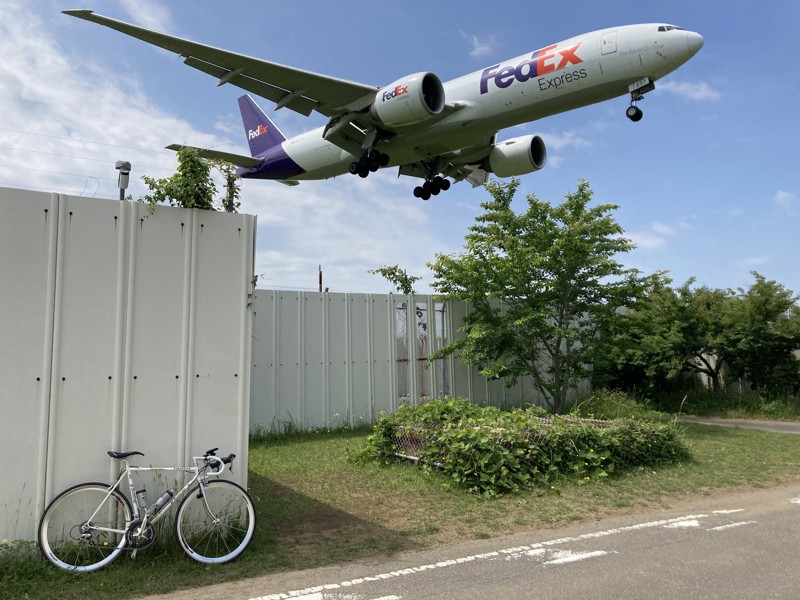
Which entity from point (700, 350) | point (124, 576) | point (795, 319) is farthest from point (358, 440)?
point (795, 319)

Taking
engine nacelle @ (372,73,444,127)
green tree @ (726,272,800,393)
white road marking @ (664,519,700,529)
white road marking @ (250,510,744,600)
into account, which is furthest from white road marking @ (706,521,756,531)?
green tree @ (726,272,800,393)

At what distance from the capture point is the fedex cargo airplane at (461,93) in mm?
10734

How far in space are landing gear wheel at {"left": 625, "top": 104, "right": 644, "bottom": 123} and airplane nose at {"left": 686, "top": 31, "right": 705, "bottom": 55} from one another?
133 centimetres

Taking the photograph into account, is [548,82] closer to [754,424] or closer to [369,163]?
[369,163]

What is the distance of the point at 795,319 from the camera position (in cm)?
1794

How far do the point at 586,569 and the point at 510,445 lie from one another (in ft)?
10.9

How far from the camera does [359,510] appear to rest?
663 cm

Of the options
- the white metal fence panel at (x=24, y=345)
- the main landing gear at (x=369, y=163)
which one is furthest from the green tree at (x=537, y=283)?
the white metal fence panel at (x=24, y=345)

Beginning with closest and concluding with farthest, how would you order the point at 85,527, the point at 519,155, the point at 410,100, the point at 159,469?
A: the point at 85,527 < the point at 159,469 < the point at 410,100 < the point at 519,155

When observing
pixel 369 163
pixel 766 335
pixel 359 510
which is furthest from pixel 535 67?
pixel 766 335

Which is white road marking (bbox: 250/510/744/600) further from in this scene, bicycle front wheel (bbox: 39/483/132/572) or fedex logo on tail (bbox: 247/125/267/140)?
fedex logo on tail (bbox: 247/125/267/140)

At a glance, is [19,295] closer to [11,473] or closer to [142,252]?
[142,252]

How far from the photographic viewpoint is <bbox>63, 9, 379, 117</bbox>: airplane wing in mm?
10609

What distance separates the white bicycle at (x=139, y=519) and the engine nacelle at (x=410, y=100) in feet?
26.7
